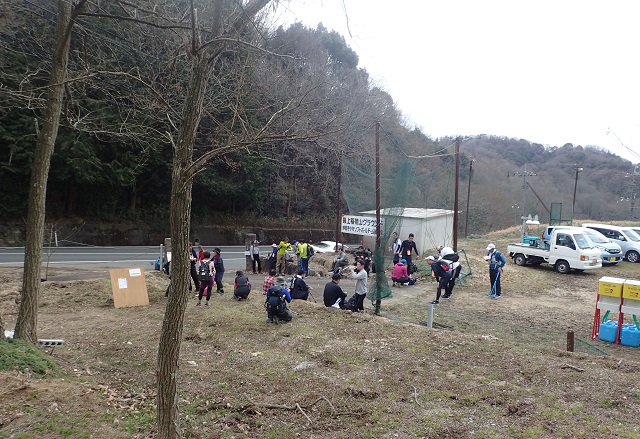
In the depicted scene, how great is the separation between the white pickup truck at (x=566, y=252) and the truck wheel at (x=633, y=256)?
198 inches

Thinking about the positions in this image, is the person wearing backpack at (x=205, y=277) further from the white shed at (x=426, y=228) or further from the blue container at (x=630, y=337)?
the white shed at (x=426, y=228)

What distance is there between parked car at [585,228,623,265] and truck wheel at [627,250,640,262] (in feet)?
3.46

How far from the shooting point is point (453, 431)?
5.43 meters

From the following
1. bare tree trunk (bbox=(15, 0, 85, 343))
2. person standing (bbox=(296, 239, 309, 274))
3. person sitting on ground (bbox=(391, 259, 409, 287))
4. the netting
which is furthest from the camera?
person standing (bbox=(296, 239, 309, 274))

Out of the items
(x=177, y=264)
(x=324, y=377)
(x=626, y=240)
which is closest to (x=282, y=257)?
(x=324, y=377)

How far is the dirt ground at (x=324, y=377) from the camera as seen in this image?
552cm

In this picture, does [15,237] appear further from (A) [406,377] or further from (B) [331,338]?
(A) [406,377]

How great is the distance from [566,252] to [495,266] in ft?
21.3

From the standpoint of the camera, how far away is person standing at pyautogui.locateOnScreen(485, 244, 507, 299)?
14.4m

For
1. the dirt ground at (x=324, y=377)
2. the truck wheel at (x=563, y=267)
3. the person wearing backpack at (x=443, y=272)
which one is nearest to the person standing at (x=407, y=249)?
the person wearing backpack at (x=443, y=272)

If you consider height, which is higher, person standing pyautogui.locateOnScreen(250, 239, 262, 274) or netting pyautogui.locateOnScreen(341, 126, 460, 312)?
netting pyautogui.locateOnScreen(341, 126, 460, 312)

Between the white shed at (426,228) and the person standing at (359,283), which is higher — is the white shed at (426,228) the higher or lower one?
the higher one

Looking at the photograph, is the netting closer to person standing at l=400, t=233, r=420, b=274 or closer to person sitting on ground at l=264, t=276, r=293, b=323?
person standing at l=400, t=233, r=420, b=274

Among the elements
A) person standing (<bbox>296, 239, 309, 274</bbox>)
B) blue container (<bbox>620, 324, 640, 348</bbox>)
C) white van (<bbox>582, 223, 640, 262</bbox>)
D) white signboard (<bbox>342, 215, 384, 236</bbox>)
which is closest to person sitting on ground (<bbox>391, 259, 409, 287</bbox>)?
white signboard (<bbox>342, 215, 384, 236</bbox>)
